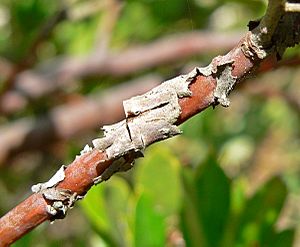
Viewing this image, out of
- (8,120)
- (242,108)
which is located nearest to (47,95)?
(8,120)

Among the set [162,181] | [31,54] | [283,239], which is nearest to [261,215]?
[283,239]

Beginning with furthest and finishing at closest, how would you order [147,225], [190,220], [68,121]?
[68,121] < [190,220] < [147,225]

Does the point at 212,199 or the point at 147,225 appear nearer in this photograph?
the point at 147,225

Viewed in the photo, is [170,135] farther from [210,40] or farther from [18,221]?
[210,40]

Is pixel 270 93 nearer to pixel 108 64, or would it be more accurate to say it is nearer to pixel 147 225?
pixel 108 64

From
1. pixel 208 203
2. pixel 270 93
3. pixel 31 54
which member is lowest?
pixel 270 93

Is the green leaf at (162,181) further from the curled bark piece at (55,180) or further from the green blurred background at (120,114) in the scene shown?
the curled bark piece at (55,180)

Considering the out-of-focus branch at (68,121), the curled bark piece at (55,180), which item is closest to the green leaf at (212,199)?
the curled bark piece at (55,180)
